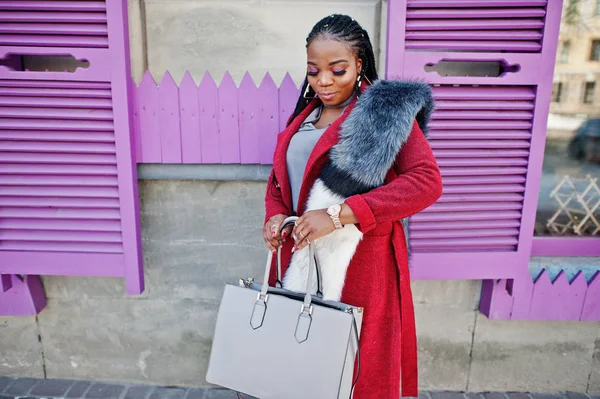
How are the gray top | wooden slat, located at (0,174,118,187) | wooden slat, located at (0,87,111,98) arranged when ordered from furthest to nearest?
wooden slat, located at (0,174,118,187) → wooden slat, located at (0,87,111,98) → the gray top

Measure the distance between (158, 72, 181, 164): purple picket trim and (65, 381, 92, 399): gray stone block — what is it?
177 cm

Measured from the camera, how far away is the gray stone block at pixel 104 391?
281 cm

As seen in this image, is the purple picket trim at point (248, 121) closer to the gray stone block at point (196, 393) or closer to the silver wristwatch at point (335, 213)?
the silver wristwatch at point (335, 213)

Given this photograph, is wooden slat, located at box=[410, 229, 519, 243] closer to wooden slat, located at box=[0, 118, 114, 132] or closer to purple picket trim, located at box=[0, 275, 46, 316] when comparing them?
wooden slat, located at box=[0, 118, 114, 132]

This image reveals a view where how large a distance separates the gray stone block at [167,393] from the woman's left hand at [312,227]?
6.64 feet

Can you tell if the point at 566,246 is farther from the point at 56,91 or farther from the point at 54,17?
the point at 54,17

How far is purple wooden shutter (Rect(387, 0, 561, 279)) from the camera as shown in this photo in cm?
223

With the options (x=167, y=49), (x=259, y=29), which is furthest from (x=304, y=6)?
(x=167, y=49)

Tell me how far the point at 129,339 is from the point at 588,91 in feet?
12.2

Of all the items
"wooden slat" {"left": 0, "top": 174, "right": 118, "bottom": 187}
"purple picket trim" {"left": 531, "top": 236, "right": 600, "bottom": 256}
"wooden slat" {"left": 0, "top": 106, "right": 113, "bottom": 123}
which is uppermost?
"wooden slat" {"left": 0, "top": 106, "right": 113, "bottom": 123}

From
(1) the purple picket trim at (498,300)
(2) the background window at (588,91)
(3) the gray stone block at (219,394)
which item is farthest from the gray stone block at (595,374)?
(3) the gray stone block at (219,394)

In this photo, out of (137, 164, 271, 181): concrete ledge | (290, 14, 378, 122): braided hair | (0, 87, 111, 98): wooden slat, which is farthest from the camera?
(137, 164, 271, 181): concrete ledge

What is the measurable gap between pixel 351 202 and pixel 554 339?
2334 mm

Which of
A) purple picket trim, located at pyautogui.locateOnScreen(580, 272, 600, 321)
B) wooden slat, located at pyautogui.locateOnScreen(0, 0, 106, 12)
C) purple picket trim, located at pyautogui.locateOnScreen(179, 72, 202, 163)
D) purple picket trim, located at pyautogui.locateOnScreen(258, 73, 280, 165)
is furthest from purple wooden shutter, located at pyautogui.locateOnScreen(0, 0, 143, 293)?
purple picket trim, located at pyautogui.locateOnScreen(580, 272, 600, 321)
